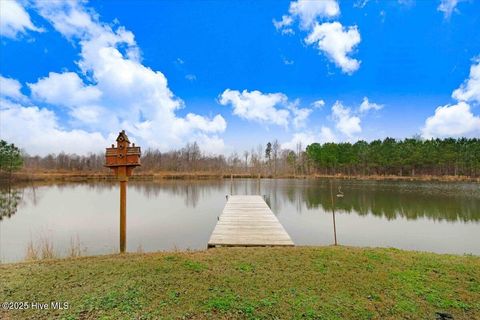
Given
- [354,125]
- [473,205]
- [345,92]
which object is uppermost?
[345,92]

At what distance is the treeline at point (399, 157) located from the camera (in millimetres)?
37094

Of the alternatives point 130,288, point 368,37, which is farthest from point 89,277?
point 368,37

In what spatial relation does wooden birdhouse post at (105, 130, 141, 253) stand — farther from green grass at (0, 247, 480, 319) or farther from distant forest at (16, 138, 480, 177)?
distant forest at (16, 138, 480, 177)

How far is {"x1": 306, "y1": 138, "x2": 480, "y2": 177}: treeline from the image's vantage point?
37.1 meters

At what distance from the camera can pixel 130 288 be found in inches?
127

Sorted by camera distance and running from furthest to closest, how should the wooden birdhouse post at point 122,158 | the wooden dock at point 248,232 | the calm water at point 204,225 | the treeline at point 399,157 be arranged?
1. the treeline at point 399,157
2. the calm water at point 204,225
3. the wooden dock at point 248,232
4. the wooden birdhouse post at point 122,158

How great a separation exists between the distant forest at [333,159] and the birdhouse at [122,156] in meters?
28.5

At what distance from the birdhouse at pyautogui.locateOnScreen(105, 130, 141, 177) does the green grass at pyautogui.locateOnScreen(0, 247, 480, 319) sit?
5.46ft

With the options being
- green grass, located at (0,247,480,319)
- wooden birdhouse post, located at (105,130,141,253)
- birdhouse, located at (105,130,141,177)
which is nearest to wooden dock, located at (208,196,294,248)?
green grass, located at (0,247,480,319)

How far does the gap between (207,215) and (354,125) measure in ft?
64.8

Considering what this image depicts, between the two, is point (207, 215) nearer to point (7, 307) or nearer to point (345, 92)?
point (7, 307)

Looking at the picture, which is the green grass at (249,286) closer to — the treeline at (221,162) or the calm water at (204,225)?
the calm water at (204,225)

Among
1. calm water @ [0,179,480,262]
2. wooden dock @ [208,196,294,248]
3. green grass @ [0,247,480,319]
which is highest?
green grass @ [0,247,480,319]

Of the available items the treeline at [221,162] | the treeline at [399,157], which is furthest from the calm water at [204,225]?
the treeline at [221,162]
